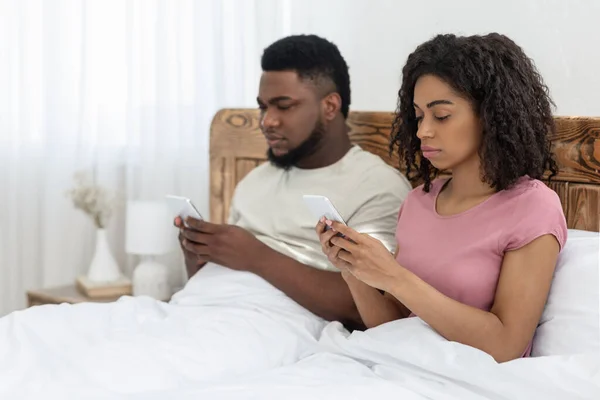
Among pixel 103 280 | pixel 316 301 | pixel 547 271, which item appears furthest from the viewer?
pixel 103 280

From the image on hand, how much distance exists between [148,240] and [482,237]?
1322mm

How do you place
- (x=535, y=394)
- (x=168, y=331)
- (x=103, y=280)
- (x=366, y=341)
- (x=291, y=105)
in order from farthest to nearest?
(x=103, y=280) → (x=291, y=105) → (x=168, y=331) → (x=366, y=341) → (x=535, y=394)

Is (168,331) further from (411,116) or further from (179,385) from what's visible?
(411,116)

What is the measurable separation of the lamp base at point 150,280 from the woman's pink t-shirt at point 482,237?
1161 mm

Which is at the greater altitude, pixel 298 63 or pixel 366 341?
pixel 298 63

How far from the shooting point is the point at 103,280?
2539 mm

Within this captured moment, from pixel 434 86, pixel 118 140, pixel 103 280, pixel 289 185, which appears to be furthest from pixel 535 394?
pixel 118 140

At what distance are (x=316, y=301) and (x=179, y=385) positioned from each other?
47cm

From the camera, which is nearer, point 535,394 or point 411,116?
point 535,394

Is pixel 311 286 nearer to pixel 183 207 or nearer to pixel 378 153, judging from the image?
pixel 183 207

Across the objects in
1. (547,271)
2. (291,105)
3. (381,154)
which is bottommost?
(547,271)

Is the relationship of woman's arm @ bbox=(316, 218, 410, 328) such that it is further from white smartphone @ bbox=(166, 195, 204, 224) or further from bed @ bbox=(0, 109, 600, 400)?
white smartphone @ bbox=(166, 195, 204, 224)

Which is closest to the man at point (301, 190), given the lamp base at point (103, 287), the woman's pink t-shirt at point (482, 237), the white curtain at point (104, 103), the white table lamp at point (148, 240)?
the woman's pink t-shirt at point (482, 237)

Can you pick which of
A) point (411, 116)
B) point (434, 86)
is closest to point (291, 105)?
point (411, 116)
